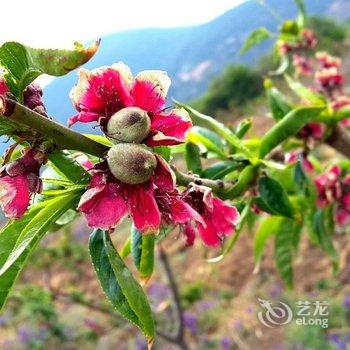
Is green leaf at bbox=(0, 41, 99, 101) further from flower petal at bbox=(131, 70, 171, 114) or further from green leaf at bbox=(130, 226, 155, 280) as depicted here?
green leaf at bbox=(130, 226, 155, 280)

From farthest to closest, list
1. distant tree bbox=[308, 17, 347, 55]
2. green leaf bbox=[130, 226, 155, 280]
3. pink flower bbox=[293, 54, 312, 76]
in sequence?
distant tree bbox=[308, 17, 347, 55], pink flower bbox=[293, 54, 312, 76], green leaf bbox=[130, 226, 155, 280]

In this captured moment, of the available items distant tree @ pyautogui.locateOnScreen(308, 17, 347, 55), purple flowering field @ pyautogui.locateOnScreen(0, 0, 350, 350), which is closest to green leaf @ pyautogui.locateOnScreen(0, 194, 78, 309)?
purple flowering field @ pyautogui.locateOnScreen(0, 0, 350, 350)

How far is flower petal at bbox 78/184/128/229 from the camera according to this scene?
0.61m

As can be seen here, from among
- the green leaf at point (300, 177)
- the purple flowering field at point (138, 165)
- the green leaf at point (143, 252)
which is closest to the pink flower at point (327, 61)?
the purple flowering field at point (138, 165)

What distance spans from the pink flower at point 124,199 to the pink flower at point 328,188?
93 centimetres

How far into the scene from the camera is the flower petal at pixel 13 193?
0.58 metres

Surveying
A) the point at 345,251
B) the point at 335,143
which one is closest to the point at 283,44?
the point at 335,143

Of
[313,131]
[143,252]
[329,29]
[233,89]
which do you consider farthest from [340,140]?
[329,29]

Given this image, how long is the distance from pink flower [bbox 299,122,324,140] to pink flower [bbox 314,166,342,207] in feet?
0.39

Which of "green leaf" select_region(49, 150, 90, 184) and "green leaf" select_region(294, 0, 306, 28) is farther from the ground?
"green leaf" select_region(49, 150, 90, 184)

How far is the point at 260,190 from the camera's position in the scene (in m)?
1.00

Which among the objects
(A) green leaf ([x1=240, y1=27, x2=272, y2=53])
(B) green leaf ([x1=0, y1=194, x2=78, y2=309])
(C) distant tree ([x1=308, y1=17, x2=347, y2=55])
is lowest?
(C) distant tree ([x1=308, y1=17, x2=347, y2=55])

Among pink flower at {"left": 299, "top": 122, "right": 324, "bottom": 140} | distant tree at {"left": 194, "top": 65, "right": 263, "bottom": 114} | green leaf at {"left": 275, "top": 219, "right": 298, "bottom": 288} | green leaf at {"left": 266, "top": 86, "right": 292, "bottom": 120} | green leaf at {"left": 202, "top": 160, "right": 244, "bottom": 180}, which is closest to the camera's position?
green leaf at {"left": 202, "top": 160, "right": 244, "bottom": 180}

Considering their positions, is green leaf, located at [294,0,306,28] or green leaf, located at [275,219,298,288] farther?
green leaf, located at [294,0,306,28]
